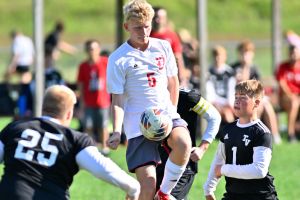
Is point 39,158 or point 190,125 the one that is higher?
point 39,158

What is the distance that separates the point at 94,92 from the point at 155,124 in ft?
27.0

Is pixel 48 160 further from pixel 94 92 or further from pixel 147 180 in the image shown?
pixel 94 92

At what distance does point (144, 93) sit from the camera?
7699 mm

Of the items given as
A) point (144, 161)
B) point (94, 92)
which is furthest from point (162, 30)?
point (144, 161)

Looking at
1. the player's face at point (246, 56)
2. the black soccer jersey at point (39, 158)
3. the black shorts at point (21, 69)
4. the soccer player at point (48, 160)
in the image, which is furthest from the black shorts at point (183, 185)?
the black shorts at point (21, 69)

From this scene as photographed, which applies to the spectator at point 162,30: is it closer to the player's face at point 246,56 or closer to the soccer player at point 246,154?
the player's face at point 246,56

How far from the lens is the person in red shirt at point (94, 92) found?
50.8 ft

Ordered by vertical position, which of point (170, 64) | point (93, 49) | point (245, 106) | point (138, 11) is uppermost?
point (138, 11)

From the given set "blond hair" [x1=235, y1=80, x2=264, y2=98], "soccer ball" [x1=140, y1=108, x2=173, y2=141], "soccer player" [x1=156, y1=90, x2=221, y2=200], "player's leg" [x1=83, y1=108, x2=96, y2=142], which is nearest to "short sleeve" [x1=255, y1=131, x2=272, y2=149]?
"blond hair" [x1=235, y1=80, x2=264, y2=98]

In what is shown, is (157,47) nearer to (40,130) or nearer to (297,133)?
(40,130)

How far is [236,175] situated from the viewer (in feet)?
23.3

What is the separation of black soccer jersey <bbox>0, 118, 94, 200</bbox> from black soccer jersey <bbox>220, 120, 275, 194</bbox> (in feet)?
4.90

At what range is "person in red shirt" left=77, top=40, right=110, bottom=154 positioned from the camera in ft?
50.8

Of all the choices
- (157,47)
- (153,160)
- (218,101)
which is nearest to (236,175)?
(153,160)
